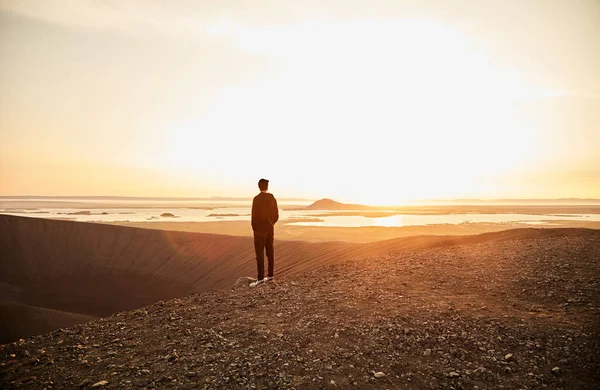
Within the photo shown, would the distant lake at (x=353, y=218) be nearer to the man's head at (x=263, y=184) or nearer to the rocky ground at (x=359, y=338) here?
the man's head at (x=263, y=184)

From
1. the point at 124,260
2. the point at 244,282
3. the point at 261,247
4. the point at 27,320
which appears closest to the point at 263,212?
the point at 261,247

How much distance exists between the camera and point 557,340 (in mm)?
5090

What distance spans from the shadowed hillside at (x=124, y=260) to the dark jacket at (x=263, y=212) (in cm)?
732

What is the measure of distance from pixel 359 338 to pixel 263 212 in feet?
17.7

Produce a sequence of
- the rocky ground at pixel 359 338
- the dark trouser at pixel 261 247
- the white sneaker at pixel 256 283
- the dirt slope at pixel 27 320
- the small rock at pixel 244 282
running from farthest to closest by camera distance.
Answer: the dirt slope at pixel 27 320 → the small rock at pixel 244 282 → the dark trouser at pixel 261 247 → the white sneaker at pixel 256 283 → the rocky ground at pixel 359 338

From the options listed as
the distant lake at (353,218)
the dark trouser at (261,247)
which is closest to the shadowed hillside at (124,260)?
the dark trouser at (261,247)

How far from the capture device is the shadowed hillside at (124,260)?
1912cm

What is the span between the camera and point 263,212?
34.1 ft

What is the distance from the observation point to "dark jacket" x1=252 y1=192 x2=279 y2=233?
10391 millimetres

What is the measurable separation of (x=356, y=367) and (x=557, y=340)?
2854 mm

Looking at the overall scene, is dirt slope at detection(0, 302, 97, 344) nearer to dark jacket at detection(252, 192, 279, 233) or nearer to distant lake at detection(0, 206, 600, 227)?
dark jacket at detection(252, 192, 279, 233)

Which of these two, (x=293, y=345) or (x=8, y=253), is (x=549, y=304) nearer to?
(x=293, y=345)

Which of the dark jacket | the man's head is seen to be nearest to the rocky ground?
the dark jacket

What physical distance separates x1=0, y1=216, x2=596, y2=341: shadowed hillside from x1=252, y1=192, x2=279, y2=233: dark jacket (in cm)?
732
